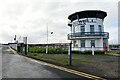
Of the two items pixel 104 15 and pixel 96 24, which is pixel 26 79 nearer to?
pixel 96 24

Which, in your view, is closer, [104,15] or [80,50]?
[80,50]

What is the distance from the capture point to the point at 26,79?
8867 mm

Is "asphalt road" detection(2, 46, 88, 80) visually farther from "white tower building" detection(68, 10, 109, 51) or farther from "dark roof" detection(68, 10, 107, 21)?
"dark roof" detection(68, 10, 107, 21)

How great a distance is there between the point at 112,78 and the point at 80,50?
34576mm

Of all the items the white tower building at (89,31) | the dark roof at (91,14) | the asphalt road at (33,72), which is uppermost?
the dark roof at (91,14)

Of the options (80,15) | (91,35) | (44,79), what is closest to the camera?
(44,79)

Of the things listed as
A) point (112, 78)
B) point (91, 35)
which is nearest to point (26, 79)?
point (112, 78)

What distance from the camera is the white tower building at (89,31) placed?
42.5 m

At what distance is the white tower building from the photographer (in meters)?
42.5

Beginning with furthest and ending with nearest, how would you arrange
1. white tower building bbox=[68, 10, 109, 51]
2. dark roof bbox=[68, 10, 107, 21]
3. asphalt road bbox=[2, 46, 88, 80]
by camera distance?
1. dark roof bbox=[68, 10, 107, 21]
2. white tower building bbox=[68, 10, 109, 51]
3. asphalt road bbox=[2, 46, 88, 80]

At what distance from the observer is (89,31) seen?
43.3 m

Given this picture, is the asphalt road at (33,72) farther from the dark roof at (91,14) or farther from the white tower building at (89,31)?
the dark roof at (91,14)

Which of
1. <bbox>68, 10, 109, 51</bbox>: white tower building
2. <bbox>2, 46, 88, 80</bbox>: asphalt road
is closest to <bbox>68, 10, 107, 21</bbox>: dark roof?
<bbox>68, 10, 109, 51</bbox>: white tower building

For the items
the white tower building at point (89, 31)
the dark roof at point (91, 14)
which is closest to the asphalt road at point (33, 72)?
the white tower building at point (89, 31)
